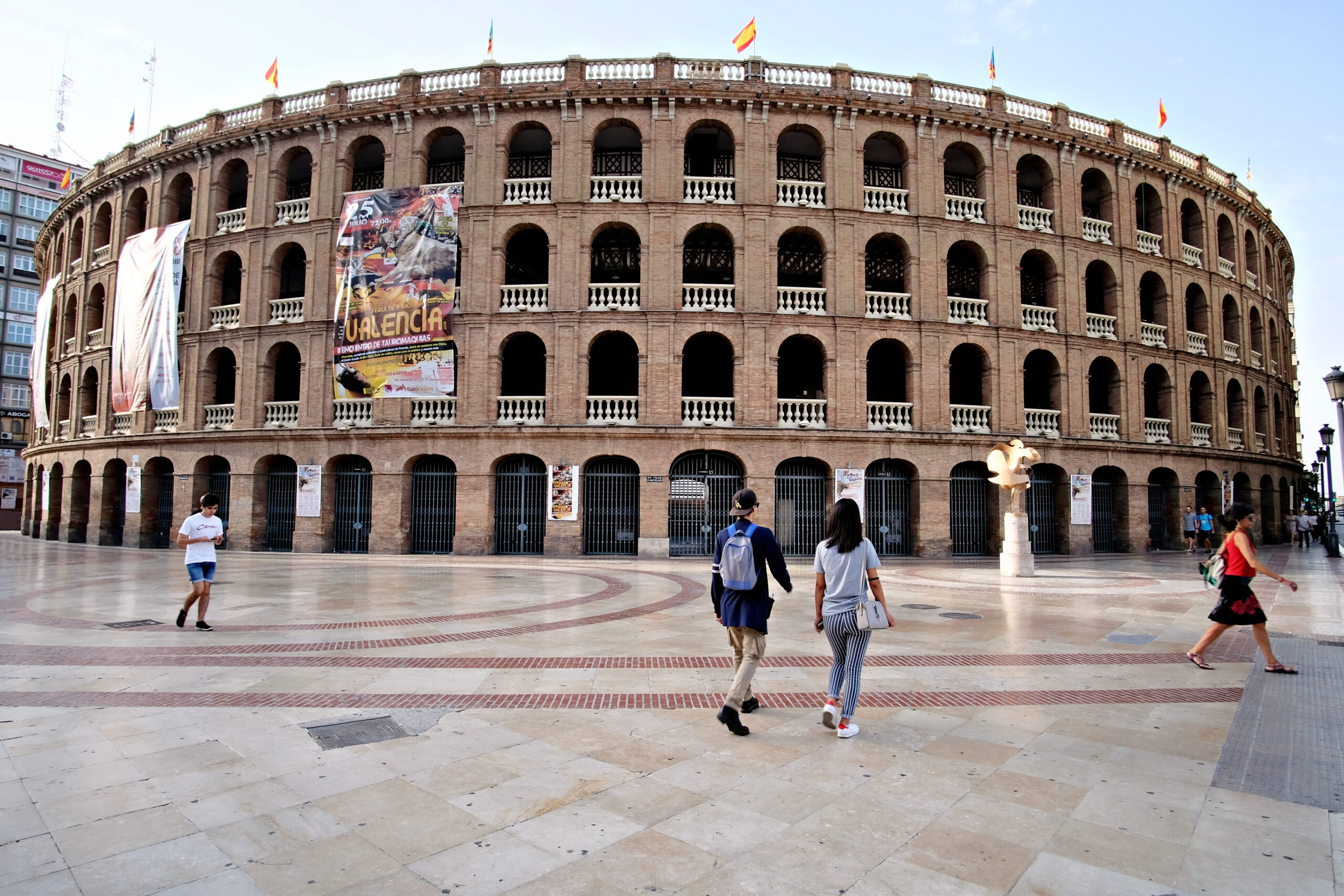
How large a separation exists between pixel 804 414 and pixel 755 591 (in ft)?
62.5

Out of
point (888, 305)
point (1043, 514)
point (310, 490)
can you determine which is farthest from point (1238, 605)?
point (310, 490)

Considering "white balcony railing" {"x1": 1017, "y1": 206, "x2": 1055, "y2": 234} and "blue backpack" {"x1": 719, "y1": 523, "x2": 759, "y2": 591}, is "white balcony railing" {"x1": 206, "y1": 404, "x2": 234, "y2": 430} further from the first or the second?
"white balcony railing" {"x1": 1017, "y1": 206, "x2": 1055, "y2": 234}

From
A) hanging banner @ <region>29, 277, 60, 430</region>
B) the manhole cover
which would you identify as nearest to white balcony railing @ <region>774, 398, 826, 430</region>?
the manhole cover

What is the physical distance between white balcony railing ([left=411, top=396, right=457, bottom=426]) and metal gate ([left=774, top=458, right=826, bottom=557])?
1172 centimetres

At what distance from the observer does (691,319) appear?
24016mm

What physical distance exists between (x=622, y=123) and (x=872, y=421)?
46.8ft

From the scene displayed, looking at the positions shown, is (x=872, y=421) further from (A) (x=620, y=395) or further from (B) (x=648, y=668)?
(B) (x=648, y=668)

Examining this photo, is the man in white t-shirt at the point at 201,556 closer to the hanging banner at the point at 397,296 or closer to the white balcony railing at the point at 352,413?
the hanging banner at the point at 397,296

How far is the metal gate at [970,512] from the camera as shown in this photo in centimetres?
2548

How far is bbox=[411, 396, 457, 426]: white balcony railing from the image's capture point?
24422 millimetres

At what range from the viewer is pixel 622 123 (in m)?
25.6

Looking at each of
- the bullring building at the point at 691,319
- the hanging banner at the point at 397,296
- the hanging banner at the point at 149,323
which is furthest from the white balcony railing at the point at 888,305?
the hanging banner at the point at 149,323

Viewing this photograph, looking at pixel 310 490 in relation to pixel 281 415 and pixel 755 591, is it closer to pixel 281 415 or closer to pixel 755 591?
pixel 281 415

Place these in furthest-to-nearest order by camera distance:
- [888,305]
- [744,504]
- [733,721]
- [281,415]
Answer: [281,415] → [888,305] → [744,504] → [733,721]
